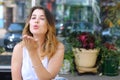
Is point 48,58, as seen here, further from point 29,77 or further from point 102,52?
point 102,52

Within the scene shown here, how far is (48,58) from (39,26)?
9.7 inches

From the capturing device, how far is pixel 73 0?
6.57m

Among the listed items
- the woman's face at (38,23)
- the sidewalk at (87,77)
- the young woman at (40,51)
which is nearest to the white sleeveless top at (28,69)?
the young woman at (40,51)

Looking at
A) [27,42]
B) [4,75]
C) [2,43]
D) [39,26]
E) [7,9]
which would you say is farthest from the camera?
[7,9]

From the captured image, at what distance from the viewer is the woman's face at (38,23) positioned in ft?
6.58

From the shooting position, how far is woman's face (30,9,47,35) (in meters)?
2.01

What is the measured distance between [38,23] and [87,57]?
2.43m

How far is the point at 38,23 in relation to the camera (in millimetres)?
2014

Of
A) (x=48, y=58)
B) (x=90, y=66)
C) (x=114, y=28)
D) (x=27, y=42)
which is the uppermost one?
(x=27, y=42)

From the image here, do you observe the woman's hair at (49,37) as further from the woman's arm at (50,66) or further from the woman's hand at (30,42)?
the woman's hand at (30,42)

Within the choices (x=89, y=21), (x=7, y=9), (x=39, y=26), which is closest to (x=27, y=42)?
(x=39, y=26)

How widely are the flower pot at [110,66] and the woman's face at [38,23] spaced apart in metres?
2.51

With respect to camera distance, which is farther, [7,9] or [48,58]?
[7,9]

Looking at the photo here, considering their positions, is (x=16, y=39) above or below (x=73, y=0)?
below
